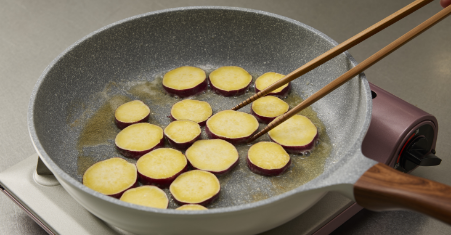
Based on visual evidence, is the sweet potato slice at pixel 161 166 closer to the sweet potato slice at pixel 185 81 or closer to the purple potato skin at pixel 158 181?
the purple potato skin at pixel 158 181

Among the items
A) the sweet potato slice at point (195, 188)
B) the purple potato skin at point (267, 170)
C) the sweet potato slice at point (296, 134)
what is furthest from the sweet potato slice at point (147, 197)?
the sweet potato slice at point (296, 134)

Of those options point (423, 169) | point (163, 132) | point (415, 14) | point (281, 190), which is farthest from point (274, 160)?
point (415, 14)

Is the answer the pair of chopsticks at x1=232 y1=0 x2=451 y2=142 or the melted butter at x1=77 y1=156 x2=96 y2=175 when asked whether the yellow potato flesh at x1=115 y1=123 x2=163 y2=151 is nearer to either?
the melted butter at x1=77 y1=156 x2=96 y2=175

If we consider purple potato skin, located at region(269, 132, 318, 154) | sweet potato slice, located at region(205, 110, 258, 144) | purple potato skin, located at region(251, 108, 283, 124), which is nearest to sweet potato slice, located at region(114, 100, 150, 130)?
sweet potato slice, located at region(205, 110, 258, 144)

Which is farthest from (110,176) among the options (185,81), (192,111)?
(185,81)

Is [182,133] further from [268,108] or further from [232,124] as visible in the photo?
[268,108]
